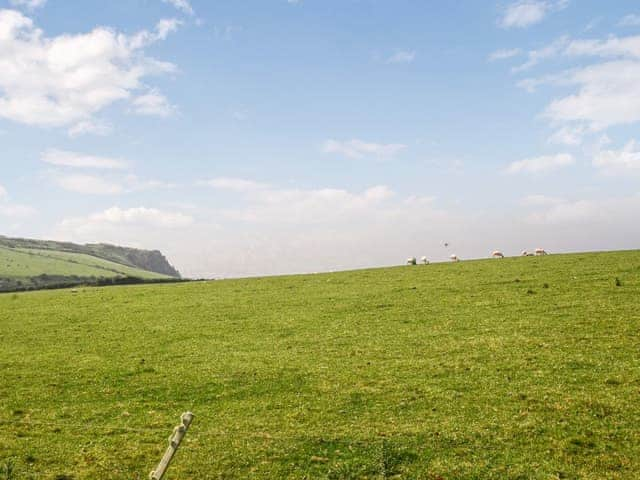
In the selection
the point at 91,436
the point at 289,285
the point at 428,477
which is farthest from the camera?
the point at 289,285

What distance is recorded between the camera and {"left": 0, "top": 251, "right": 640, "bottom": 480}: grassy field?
13086mm

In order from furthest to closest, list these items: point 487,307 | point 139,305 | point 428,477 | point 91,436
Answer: point 139,305
point 487,307
point 91,436
point 428,477

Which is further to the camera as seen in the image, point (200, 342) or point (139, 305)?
point (139, 305)

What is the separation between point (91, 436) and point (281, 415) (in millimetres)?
5738

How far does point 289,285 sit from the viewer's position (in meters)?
45.3

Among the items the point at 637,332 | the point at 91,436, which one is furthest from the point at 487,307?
the point at 91,436

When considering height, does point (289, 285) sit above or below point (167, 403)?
above

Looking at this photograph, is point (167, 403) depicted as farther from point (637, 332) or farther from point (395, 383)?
point (637, 332)

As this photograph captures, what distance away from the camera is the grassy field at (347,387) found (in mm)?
13086

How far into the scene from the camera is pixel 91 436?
15.2m

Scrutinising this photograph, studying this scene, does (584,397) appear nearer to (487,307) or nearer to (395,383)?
(395,383)

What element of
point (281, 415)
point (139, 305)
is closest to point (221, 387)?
point (281, 415)

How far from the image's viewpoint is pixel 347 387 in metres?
18.3

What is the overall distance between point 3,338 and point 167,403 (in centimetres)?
1864
